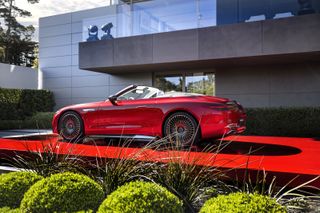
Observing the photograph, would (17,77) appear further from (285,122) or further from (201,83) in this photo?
(285,122)

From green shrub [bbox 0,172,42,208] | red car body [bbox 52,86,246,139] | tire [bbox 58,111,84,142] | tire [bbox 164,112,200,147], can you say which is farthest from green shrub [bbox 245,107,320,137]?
green shrub [bbox 0,172,42,208]

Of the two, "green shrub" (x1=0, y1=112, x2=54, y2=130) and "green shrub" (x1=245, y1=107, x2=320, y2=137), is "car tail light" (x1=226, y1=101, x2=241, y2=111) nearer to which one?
"green shrub" (x1=245, y1=107, x2=320, y2=137)

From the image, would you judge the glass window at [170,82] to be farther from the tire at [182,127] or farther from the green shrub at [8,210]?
the green shrub at [8,210]

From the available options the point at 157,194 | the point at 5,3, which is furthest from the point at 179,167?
the point at 5,3

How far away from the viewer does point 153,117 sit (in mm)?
4641

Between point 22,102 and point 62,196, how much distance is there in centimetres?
1343

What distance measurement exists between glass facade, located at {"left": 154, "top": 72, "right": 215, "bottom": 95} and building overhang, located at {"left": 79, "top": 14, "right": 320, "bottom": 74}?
1.59 feet

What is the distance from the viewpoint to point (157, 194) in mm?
2256

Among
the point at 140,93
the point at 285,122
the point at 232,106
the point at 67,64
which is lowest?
the point at 285,122

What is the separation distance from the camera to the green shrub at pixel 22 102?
13.8 meters

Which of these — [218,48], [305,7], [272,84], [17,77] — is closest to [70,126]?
[218,48]

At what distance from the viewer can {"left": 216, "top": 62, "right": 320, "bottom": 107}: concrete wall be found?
10.1 m

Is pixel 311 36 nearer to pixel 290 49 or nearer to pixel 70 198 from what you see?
pixel 290 49

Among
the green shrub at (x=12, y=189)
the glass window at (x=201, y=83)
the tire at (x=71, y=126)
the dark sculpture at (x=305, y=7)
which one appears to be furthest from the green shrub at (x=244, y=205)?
the glass window at (x=201, y=83)
